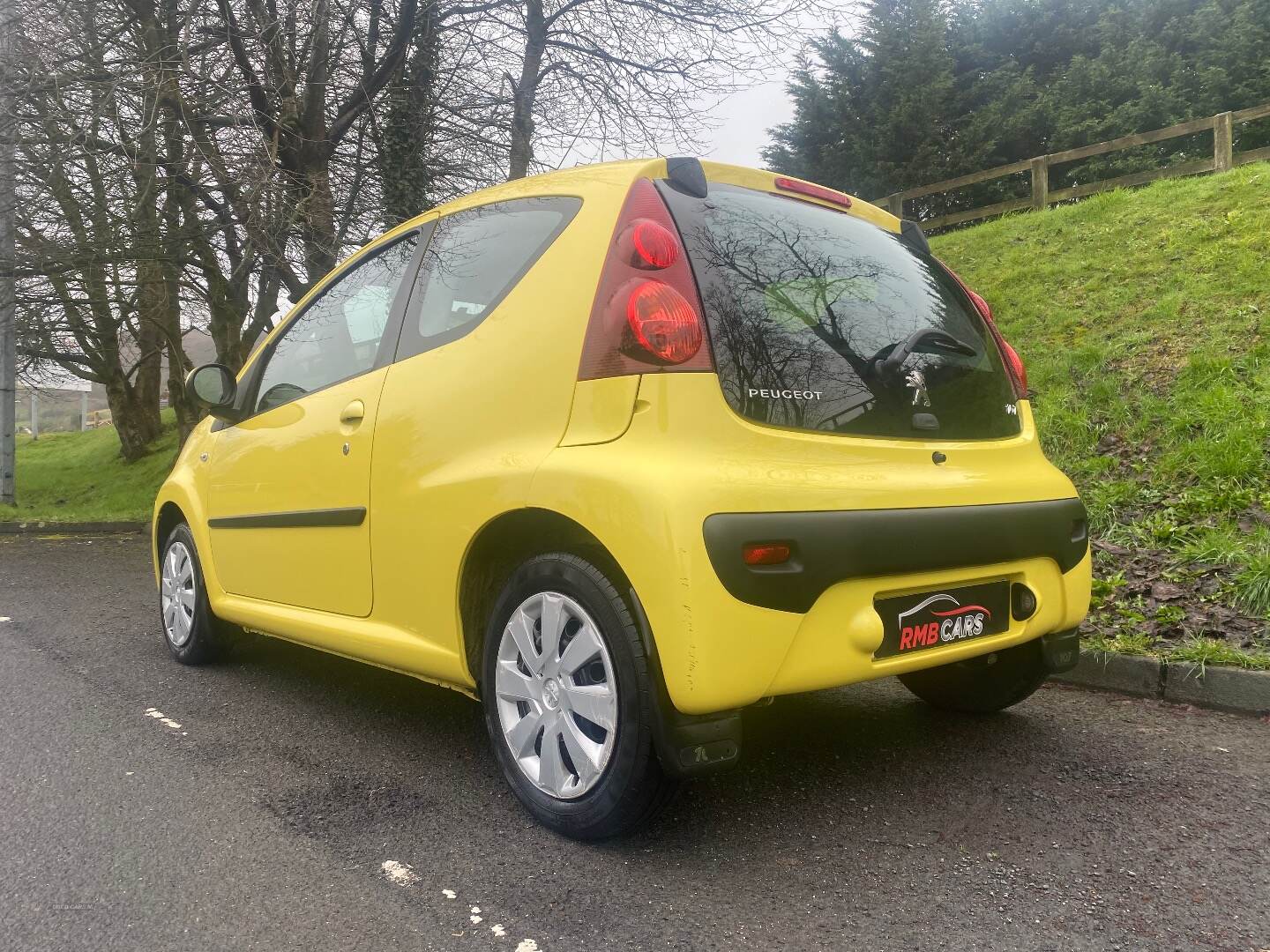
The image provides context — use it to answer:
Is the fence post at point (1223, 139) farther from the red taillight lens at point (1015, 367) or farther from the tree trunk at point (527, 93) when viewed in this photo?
the red taillight lens at point (1015, 367)

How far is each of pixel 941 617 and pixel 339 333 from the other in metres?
2.26

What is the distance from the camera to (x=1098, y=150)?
12664mm

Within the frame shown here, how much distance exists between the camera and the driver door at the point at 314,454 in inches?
122

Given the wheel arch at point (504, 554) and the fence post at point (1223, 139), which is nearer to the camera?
the wheel arch at point (504, 554)

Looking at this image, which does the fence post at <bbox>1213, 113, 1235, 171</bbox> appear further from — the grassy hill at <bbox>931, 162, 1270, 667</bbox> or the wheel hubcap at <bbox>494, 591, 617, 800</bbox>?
the wheel hubcap at <bbox>494, 591, 617, 800</bbox>

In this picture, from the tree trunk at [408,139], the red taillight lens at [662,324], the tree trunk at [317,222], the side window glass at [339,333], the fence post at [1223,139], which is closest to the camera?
the red taillight lens at [662,324]

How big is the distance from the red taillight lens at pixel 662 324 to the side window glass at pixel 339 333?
47.0 inches

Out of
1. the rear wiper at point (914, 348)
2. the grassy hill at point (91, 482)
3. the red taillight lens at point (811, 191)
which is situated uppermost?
the red taillight lens at point (811, 191)

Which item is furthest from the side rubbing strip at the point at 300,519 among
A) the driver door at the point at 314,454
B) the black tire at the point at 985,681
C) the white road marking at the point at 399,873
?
the black tire at the point at 985,681

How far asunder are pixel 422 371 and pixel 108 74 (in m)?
8.71

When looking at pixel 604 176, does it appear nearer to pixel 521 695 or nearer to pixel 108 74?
pixel 521 695

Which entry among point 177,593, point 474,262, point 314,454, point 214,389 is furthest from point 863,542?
point 177,593

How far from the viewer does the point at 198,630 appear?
167 inches

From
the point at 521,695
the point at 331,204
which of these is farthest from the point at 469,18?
the point at 521,695
